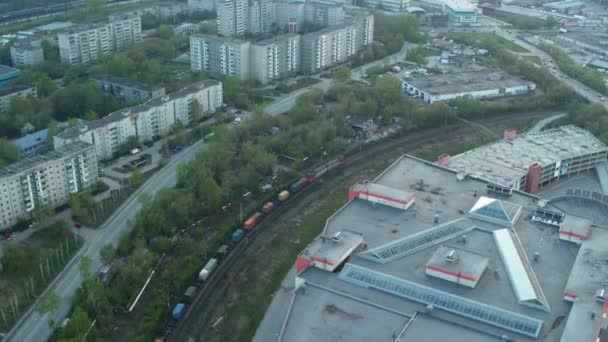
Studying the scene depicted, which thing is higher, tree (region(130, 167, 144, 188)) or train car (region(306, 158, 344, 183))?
tree (region(130, 167, 144, 188))

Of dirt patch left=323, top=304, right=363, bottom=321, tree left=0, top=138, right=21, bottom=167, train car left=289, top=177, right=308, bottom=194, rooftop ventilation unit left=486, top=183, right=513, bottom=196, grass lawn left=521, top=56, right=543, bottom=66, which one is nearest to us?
dirt patch left=323, top=304, right=363, bottom=321

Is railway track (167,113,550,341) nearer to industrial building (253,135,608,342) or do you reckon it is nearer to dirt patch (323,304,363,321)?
industrial building (253,135,608,342)

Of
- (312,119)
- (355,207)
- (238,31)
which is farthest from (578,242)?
(238,31)

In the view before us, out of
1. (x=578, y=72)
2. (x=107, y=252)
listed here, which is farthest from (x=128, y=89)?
(x=578, y=72)

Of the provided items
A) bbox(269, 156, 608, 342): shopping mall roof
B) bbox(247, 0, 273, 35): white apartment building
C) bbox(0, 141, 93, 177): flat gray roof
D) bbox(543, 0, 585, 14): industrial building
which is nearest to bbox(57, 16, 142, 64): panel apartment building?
bbox(247, 0, 273, 35): white apartment building

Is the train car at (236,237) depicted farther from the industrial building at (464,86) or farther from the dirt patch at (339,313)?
the industrial building at (464,86)

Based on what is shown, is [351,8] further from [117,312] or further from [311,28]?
[117,312]
